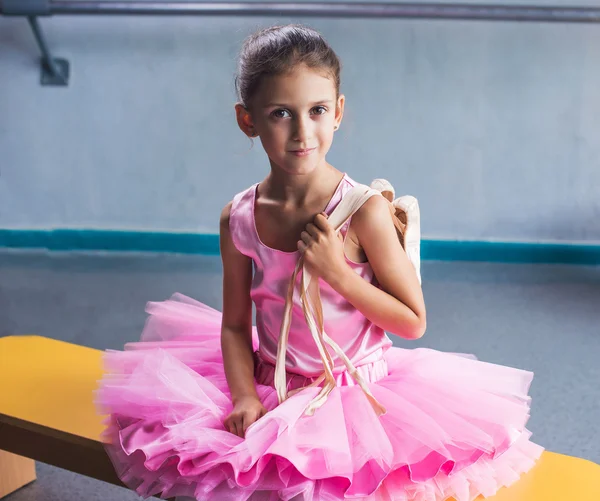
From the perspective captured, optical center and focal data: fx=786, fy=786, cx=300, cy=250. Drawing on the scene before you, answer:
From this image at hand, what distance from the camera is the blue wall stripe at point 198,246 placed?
314cm

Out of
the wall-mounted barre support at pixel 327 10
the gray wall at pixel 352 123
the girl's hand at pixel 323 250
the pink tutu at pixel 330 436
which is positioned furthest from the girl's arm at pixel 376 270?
the gray wall at pixel 352 123

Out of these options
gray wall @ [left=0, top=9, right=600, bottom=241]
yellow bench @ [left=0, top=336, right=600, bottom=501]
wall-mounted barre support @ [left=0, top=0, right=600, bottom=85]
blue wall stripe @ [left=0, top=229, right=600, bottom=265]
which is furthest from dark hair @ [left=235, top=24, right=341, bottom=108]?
blue wall stripe @ [left=0, top=229, right=600, bottom=265]

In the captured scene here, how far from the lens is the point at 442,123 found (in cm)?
311

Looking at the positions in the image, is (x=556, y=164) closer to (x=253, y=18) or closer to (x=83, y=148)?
(x=253, y=18)

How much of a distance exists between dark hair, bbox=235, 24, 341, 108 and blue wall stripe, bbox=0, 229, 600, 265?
223 cm

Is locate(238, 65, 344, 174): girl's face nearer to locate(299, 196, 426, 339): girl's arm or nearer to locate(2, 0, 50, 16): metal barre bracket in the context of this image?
locate(299, 196, 426, 339): girl's arm

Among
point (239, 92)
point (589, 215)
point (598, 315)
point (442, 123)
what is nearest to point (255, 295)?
point (239, 92)

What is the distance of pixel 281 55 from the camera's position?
3.29 ft

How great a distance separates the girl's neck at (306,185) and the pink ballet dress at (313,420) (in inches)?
0.8

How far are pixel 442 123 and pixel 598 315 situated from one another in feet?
3.33

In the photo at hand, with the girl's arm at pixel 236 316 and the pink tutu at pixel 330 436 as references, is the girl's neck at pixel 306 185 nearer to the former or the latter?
the girl's arm at pixel 236 316

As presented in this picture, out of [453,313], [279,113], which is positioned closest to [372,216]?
[279,113]

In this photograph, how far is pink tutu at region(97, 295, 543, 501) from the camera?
3.01 feet

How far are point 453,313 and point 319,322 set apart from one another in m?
1.56
